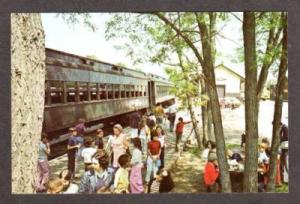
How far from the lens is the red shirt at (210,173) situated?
6125mm

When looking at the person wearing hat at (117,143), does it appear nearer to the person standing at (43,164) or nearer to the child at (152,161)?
the child at (152,161)

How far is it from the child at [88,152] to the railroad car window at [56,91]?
0.58m

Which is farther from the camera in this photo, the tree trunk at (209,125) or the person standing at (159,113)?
the person standing at (159,113)

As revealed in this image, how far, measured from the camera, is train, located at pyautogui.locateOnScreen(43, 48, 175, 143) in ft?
19.8

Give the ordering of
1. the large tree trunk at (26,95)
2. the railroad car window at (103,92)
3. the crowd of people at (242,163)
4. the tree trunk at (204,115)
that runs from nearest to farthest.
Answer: the large tree trunk at (26,95) < the crowd of people at (242,163) < the tree trunk at (204,115) < the railroad car window at (103,92)

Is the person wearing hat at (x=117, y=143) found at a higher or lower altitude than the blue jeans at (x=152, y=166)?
higher

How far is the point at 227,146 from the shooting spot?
6.16 metres

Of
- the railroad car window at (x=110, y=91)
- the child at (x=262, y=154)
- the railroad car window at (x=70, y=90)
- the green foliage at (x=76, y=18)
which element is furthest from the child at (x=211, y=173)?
the green foliage at (x=76, y=18)

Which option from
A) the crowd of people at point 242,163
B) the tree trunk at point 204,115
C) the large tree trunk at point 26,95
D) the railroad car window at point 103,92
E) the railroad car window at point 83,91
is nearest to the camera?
the large tree trunk at point 26,95

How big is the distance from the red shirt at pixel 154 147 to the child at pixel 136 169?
0.39 feet

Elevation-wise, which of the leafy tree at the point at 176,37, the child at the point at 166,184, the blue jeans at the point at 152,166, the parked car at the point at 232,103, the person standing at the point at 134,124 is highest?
the leafy tree at the point at 176,37

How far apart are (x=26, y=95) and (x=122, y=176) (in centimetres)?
146

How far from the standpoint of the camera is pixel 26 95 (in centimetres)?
599

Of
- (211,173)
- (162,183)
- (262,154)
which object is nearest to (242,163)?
(262,154)
